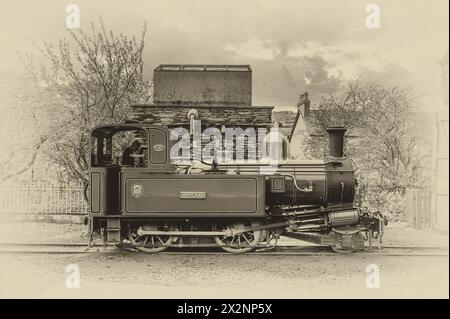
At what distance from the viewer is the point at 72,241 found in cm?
953

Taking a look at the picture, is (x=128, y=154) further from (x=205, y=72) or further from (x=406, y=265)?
(x=406, y=265)

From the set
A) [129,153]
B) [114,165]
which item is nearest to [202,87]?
[129,153]

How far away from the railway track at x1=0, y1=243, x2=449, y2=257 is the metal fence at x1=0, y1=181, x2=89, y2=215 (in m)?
2.17

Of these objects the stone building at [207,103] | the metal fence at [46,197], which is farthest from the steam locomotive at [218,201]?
the metal fence at [46,197]

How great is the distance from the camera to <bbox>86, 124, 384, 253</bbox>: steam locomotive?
322 inches

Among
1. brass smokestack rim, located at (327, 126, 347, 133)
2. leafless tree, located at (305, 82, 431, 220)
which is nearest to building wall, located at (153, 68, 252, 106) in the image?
leafless tree, located at (305, 82, 431, 220)

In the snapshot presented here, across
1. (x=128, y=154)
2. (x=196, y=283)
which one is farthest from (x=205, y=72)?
(x=196, y=283)

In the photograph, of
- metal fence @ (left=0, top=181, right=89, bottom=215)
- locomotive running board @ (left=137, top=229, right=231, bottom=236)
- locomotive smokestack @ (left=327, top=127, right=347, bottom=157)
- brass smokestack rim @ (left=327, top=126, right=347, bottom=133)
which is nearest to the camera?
locomotive running board @ (left=137, top=229, right=231, bottom=236)

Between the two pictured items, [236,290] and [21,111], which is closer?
Answer: [236,290]

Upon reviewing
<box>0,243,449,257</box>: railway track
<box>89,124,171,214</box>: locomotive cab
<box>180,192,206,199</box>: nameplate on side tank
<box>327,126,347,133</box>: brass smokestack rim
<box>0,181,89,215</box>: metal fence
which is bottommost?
<box>0,243,449,257</box>: railway track

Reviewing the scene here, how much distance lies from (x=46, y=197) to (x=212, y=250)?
15.9ft

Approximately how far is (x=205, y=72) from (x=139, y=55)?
1.31 meters

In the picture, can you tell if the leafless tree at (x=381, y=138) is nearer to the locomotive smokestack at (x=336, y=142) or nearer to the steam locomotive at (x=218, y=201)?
the locomotive smokestack at (x=336, y=142)

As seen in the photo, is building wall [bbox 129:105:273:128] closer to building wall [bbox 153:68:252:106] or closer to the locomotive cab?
building wall [bbox 153:68:252:106]
